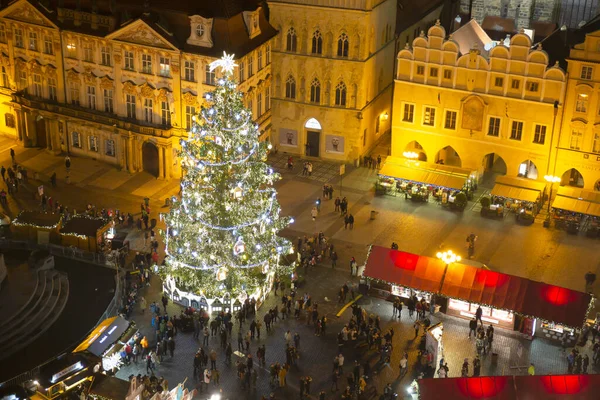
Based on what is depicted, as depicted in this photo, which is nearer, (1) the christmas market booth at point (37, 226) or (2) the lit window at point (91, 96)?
(1) the christmas market booth at point (37, 226)

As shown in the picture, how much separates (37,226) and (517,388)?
36.6 meters

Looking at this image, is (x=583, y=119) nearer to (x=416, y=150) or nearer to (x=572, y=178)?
(x=572, y=178)

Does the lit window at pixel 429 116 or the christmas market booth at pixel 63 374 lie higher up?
the lit window at pixel 429 116

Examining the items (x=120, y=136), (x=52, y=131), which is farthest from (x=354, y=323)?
(x=52, y=131)

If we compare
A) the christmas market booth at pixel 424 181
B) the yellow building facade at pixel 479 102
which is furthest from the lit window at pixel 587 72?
the christmas market booth at pixel 424 181

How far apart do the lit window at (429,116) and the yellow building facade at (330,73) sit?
5.97 m

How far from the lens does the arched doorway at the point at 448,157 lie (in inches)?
3423

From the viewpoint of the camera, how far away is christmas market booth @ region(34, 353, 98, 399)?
167 ft

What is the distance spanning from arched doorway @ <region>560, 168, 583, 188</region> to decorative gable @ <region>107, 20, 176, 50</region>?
3379 centimetres

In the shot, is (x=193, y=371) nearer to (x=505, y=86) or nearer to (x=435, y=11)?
(x=505, y=86)

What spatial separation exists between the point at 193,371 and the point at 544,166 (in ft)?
121

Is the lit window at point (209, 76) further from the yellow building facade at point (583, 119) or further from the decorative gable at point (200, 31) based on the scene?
the yellow building facade at point (583, 119)

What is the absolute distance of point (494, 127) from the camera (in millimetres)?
81438

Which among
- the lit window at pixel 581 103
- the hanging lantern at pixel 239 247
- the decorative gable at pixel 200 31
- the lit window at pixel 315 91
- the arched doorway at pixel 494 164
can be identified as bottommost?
the arched doorway at pixel 494 164
